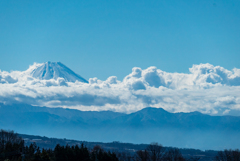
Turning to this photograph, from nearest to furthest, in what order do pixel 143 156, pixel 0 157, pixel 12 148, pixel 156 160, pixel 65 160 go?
pixel 0 157
pixel 65 160
pixel 12 148
pixel 143 156
pixel 156 160

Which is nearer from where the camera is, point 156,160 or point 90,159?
point 90,159

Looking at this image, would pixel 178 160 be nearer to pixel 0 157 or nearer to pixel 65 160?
pixel 65 160

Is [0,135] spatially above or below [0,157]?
above

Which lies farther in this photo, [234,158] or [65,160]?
[234,158]

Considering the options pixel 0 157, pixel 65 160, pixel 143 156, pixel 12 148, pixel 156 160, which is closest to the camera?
pixel 0 157

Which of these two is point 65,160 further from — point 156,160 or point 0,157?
point 156,160

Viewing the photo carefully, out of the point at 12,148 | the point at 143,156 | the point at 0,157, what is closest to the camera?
the point at 0,157

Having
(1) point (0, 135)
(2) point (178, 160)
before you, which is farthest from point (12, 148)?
(2) point (178, 160)

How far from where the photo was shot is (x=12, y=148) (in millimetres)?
77688

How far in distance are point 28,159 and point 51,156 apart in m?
7.11

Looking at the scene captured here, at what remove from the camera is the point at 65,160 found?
6825 cm

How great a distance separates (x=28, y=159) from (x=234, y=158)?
257 feet

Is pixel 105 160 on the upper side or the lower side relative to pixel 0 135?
lower

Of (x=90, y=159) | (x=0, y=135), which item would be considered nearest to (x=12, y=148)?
(x=90, y=159)
